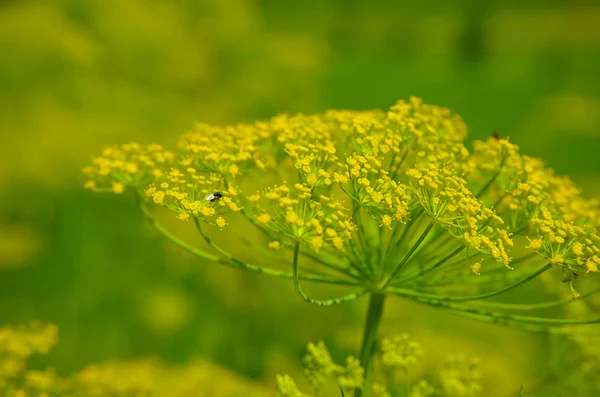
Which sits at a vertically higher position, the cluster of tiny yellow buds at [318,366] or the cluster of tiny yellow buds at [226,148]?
the cluster of tiny yellow buds at [226,148]

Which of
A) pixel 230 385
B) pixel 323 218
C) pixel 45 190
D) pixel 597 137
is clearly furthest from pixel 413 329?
pixel 597 137

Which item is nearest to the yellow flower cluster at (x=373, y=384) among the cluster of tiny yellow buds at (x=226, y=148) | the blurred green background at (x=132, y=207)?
the cluster of tiny yellow buds at (x=226, y=148)

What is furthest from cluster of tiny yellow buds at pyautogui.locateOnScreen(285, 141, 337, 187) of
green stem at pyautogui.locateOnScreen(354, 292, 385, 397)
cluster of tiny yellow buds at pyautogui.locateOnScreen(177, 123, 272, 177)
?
green stem at pyautogui.locateOnScreen(354, 292, 385, 397)

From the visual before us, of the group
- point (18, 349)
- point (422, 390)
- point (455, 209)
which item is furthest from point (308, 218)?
point (18, 349)

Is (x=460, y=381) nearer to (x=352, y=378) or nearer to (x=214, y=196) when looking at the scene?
(x=352, y=378)

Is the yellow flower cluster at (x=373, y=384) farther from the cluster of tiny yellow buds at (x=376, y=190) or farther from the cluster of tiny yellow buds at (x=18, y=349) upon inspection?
the cluster of tiny yellow buds at (x=18, y=349)

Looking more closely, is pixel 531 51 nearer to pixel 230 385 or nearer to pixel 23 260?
pixel 23 260
